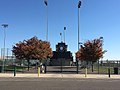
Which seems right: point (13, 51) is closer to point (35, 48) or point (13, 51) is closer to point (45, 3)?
point (35, 48)

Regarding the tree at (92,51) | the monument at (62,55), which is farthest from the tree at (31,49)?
the monument at (62,55)

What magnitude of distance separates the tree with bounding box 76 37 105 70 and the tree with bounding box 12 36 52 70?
29.1ft

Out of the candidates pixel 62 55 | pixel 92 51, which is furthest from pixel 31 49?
pixel 62 55

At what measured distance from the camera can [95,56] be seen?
5519cm

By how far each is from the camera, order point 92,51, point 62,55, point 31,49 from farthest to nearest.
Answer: point 62,55 → point 31,49 → point 92,51

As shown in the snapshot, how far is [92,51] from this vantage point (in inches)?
2212

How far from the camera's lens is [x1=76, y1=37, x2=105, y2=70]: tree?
2184 inches

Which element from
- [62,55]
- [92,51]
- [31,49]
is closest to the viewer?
[92,51]

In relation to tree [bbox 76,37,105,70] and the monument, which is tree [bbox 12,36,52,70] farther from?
the monument

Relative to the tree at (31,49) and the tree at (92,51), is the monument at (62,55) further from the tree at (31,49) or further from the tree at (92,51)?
the tree at (92,51)

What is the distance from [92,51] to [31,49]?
12.2 m

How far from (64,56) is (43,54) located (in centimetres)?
3612

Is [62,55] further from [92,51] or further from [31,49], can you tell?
[92,51]

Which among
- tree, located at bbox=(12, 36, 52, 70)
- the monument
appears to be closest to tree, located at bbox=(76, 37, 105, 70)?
tree, located at bbox=(12, 36, 52, 70)
